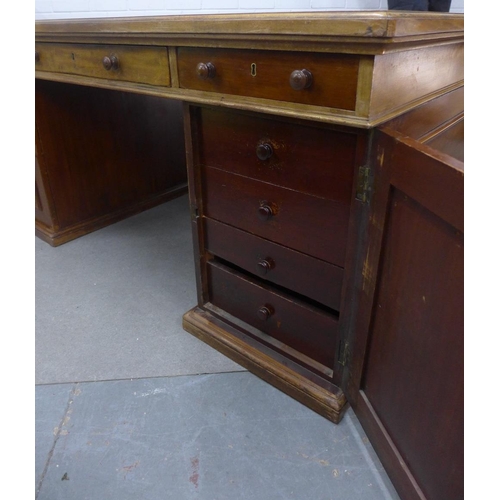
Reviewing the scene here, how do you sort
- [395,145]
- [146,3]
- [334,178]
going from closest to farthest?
[395,145]
[334,178]
[146,3]

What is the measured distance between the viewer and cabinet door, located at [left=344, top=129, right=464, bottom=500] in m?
0.64

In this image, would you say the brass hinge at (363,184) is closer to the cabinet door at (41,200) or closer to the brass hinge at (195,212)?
the brass hinge at (195,212)

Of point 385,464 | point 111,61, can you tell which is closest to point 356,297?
point 385,464

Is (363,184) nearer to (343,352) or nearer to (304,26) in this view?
(304,26)

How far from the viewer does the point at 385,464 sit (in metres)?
0.94

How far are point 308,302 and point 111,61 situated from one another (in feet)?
2.68

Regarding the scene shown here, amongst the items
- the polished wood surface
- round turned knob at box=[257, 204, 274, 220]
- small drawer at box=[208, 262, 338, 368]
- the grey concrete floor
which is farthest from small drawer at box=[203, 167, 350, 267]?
the polished wood surface

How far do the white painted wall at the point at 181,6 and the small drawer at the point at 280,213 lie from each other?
3.21 ft

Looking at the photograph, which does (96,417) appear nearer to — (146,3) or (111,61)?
(111,61)

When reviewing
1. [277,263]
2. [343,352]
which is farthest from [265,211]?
[343,352]

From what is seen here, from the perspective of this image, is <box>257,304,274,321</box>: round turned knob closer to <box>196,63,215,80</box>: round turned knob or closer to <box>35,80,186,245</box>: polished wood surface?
<box>196,63,215,80</box>: round turned knob

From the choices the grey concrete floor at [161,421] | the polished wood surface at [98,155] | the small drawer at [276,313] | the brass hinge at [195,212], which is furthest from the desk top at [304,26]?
the grey concrete floor at [161,421]

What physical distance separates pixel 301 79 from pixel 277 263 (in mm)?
475

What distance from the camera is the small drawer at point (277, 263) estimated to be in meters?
1.00
